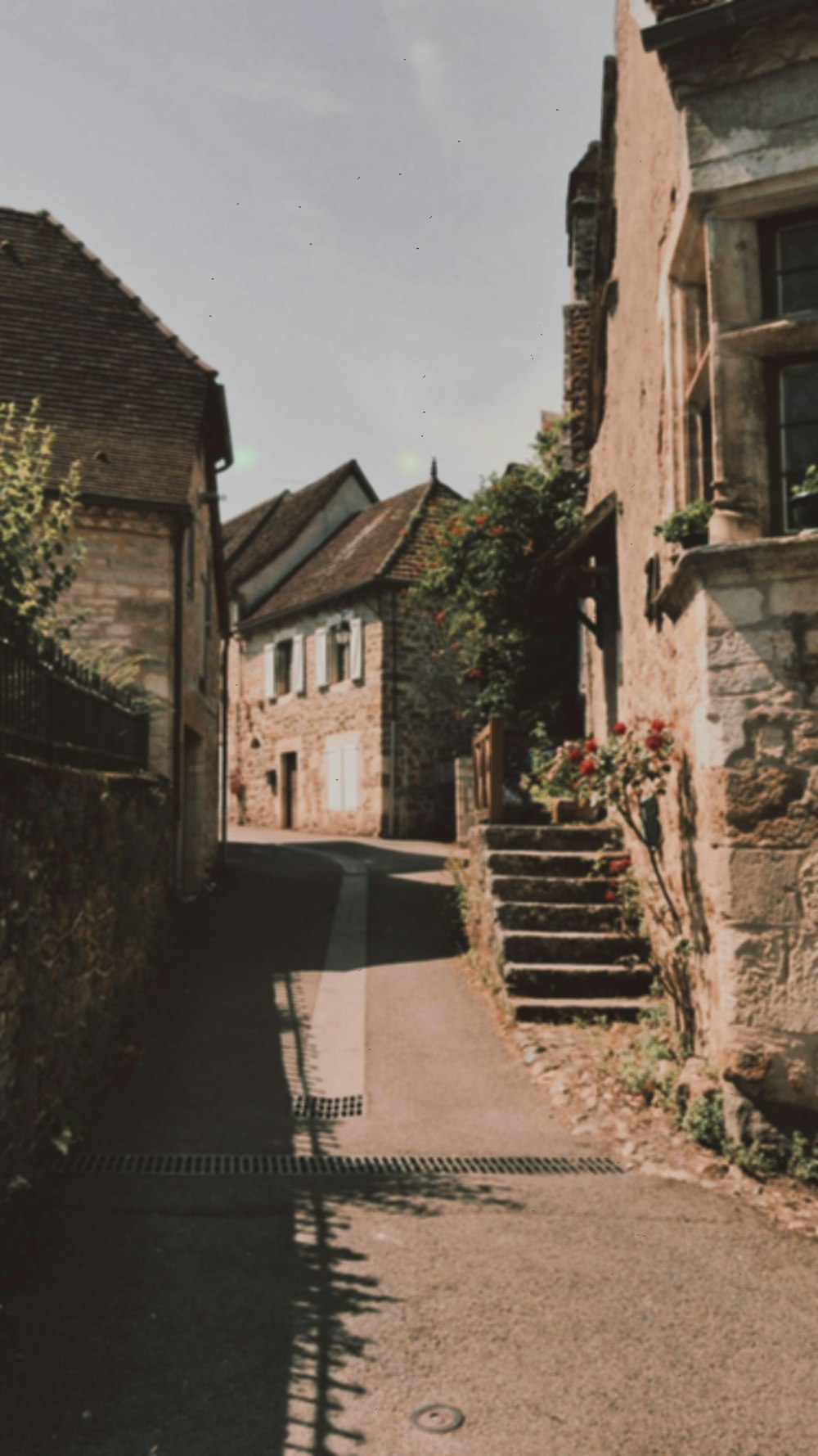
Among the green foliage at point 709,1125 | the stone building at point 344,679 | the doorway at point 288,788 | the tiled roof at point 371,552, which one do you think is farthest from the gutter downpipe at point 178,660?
the doorway at point 288,788

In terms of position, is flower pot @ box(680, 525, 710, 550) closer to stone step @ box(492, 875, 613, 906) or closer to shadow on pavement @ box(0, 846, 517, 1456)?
shadow on pavement @ box(0, 846, 517, 1456)

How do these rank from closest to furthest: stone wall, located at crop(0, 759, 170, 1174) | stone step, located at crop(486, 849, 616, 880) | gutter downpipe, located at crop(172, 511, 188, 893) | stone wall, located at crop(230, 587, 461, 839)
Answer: stone wall, located at crop(0, 759, 170, 1174) → stone step, located at crop(486, 849, 616, 880) → gutter downpipe, located at crop(172, 511, 188, 893) → stone wall, located at crop(230, 587, 461, 839)

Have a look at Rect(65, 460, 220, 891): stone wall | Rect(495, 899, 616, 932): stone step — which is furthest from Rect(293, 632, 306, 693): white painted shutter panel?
Rect(495, 899, 616, 932): stone step

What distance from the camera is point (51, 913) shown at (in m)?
5.36

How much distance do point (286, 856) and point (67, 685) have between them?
1123 cm

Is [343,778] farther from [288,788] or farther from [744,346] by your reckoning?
[744,346]

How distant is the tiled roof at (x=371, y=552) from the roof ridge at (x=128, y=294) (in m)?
7.79

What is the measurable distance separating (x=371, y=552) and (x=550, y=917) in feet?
52.7

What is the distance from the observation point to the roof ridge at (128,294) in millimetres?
13336

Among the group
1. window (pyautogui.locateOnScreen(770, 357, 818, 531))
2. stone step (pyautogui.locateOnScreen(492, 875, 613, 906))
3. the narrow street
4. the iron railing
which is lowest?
the narrow street

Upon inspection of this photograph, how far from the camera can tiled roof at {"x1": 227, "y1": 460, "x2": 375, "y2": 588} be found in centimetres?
2748

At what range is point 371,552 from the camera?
2358 centimetres

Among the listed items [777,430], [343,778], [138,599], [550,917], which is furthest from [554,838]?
[343,778]

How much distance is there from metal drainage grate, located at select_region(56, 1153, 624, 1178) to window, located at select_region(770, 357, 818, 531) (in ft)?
10.9
